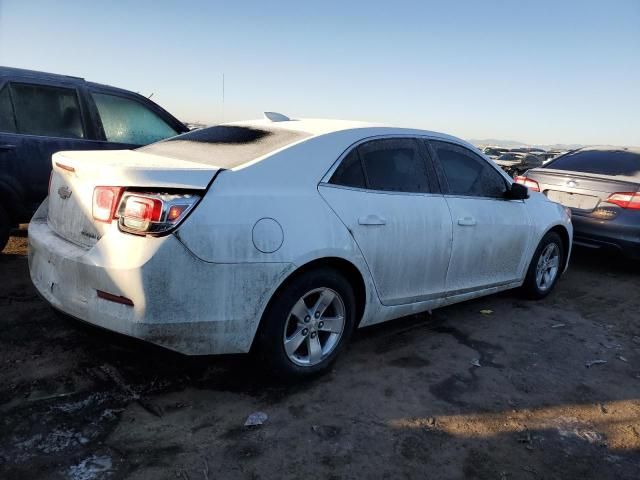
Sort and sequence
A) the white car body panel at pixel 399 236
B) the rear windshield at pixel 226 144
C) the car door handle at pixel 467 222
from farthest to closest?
the car door handle at pixel 467 222, the white car body panel at pixel 399 236, the rear windshield at pixel 226 144

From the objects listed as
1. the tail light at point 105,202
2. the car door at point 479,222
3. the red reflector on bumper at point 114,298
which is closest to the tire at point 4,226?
the tail light at point 105,202

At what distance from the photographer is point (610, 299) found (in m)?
5.26

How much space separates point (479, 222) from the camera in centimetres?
387

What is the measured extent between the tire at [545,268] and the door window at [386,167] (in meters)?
1.79

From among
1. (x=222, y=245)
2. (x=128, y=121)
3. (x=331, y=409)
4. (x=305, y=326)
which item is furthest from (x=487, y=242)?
(x=128, y=121)

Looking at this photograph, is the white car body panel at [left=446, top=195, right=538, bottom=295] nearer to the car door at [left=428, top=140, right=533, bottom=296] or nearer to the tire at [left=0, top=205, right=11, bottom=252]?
the car door at [left=428, top=140, right=533, bottom=296]

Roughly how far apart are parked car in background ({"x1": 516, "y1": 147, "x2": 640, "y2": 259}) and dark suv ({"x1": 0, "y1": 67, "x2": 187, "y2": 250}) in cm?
489

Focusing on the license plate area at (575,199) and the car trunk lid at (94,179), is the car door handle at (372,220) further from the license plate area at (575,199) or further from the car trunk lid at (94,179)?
the license plate area at (575,199)

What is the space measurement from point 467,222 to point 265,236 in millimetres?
1775

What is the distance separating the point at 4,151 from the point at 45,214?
1841 millimetres

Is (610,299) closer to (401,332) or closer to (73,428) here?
(401,332)

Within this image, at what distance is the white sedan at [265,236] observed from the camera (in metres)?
2.42

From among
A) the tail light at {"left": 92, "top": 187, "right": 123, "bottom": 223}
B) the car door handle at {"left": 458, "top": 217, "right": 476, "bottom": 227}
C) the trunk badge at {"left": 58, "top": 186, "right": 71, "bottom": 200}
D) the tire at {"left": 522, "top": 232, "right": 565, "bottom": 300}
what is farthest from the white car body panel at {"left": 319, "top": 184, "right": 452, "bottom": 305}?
the tire at {"left": 522, "top": 232, "right": 565, "bottom": 300}

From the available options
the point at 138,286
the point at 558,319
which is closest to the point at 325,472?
the point at 138,286
